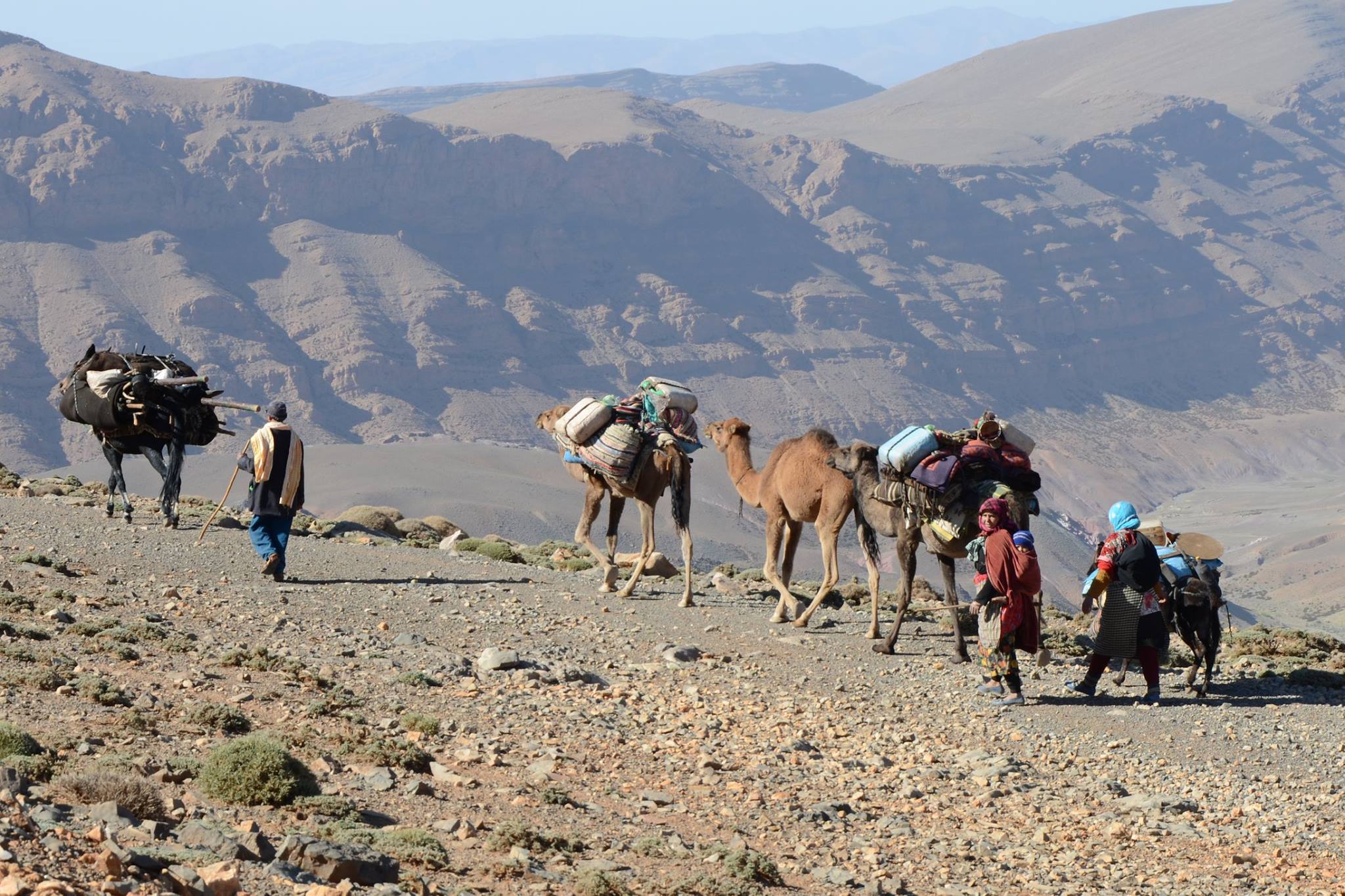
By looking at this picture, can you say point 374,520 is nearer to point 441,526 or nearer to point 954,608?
point 441,526

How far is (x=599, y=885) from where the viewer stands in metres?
7.86

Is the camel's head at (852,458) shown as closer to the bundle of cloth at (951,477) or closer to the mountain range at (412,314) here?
the bundle of cloth at (951,477)

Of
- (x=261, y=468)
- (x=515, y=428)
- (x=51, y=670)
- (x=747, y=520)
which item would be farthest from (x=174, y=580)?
(x=515, y=428)

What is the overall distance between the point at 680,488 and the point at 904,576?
3.15 metres

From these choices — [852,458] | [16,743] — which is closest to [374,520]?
[852,458]

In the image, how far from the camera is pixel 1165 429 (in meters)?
→ 194

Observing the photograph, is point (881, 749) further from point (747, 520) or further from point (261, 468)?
point (747, 520)

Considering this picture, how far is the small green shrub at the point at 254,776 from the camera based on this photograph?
850 cm

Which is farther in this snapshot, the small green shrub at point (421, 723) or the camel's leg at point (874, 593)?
the camel's leg at point (874, 593)

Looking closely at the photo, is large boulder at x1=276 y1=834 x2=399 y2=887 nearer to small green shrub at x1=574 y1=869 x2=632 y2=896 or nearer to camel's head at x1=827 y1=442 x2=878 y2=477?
small green shrub at x1=574 y1=869 x2=632 y2=896

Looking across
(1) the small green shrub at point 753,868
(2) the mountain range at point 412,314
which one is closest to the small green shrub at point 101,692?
(1) the small green shrub at point 753,868

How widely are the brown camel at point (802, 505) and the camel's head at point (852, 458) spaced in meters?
0.12

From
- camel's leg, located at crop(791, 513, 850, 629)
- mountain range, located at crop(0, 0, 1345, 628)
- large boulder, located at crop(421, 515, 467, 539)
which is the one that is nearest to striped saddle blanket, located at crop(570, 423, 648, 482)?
camel's leg, located at crop(791, 513, 850, 629)

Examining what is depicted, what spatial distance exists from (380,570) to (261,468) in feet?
6.79
